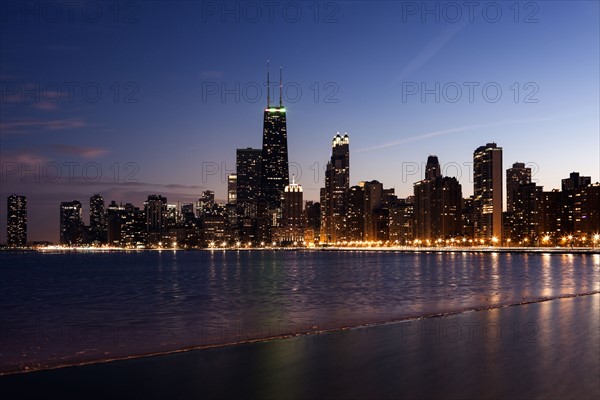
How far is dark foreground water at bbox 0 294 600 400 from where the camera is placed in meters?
16.9

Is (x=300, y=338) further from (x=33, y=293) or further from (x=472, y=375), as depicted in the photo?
(x=33, y=293)

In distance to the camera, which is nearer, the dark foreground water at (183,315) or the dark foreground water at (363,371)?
the dark foreground water at (363,371)

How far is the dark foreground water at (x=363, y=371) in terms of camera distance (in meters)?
16.9

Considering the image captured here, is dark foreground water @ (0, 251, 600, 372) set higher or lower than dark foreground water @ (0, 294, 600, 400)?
lower

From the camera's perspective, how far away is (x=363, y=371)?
64.2ft

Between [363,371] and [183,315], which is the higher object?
[363,371]

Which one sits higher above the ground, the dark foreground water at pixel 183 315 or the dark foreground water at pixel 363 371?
the dark foreground water at pixel 363 371

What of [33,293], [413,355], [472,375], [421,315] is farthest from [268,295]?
[472,375]

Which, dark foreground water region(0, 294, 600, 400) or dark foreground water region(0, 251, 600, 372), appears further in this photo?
dark foreground water region(0, 251, 600, 372)

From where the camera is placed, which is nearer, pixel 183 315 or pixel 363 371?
pixel 363 371

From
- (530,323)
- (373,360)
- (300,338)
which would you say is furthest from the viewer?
(530,323)

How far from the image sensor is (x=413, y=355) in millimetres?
21969

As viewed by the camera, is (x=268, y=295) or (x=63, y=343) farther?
(x=268, y=295)

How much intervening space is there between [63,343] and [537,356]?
19.9 metres
